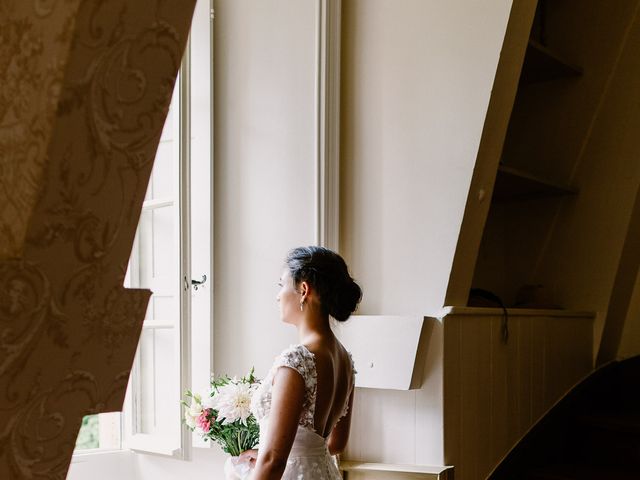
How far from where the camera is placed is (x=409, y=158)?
3113 mm

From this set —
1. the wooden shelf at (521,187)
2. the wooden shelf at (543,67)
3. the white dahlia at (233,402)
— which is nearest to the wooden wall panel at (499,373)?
the wooden shelf at (521,187)

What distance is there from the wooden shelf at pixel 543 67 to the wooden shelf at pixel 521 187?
1.72ft

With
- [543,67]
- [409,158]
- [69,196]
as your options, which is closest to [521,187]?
[543,67]

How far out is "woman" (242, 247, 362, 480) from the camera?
7.16ft

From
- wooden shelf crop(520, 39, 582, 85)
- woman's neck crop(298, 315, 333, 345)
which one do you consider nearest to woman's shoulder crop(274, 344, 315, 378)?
woman's neck crop(298, 315, 333, 345)

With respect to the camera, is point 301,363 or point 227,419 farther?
point 227,419

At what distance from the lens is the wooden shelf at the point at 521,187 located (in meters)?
3.48

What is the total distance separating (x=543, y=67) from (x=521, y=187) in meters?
0.57

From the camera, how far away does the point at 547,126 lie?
4.08 meters

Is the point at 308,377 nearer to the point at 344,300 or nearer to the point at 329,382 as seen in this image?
the point at 329,382

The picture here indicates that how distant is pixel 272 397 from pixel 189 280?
857mm

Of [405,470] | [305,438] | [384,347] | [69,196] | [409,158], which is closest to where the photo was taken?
[69,196]

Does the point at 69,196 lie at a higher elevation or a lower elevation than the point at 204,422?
higher

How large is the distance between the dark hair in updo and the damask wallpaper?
1.70 m
